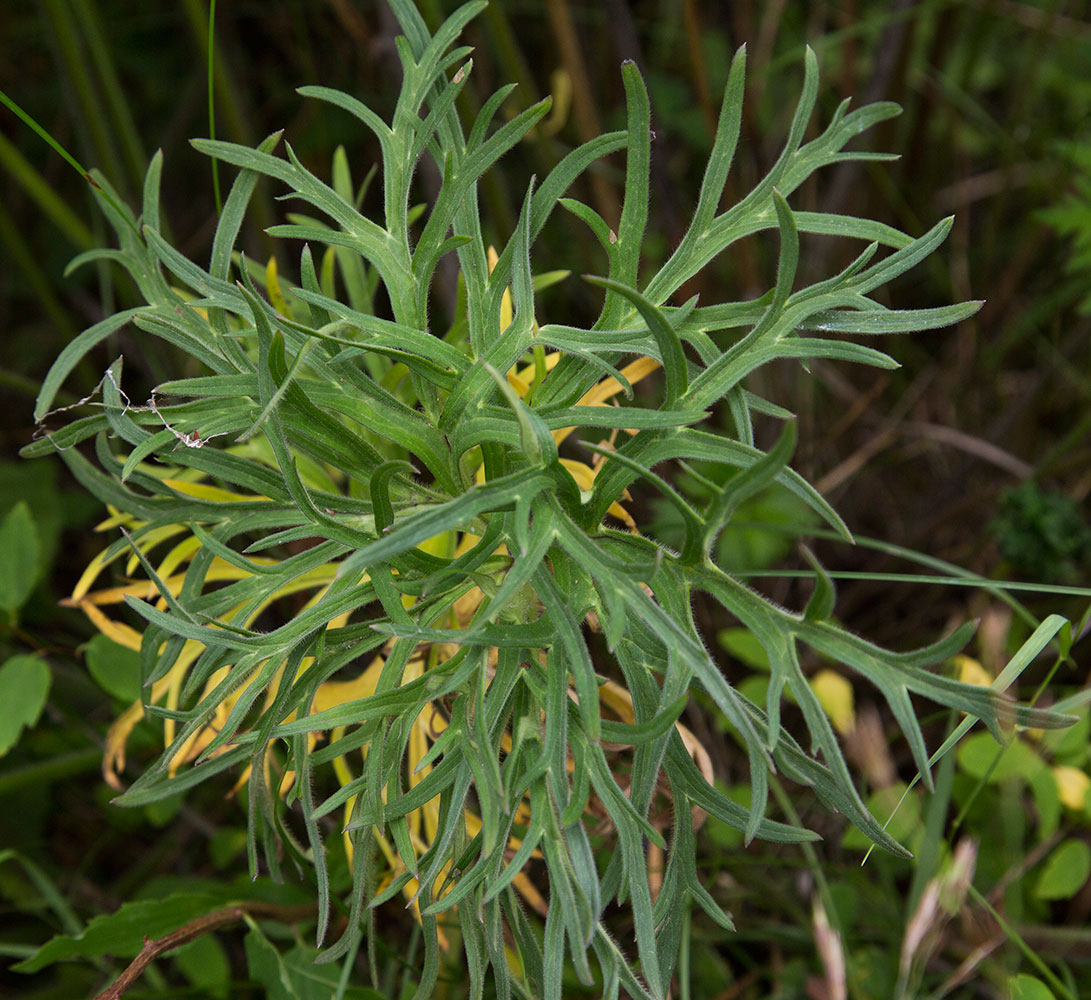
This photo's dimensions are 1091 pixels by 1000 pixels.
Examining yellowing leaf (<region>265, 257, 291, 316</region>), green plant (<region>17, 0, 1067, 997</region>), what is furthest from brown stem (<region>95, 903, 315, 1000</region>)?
yellowing leaf (<region>265, 257, 291, 316</region>)

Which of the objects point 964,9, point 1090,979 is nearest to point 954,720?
point 1090,979

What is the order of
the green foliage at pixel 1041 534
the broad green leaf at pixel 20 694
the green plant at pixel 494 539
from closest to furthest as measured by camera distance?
the green plant at pixel 494 539, the broad green leaf at pixel 20 694, the green foliage at pixel 1041 534

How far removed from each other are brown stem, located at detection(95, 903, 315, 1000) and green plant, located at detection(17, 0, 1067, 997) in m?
0.18

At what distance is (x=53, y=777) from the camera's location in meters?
1.50

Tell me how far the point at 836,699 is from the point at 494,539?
82cm

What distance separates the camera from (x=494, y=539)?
0.88 meters

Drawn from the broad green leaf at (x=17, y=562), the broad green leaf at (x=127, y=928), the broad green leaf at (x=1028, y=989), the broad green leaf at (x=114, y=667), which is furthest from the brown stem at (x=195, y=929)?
the broad green leaf at (x=1028, y=989)

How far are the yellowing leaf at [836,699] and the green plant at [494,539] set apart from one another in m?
0.44

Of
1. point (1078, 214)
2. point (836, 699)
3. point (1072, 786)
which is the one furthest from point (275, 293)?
point (1078, 214)

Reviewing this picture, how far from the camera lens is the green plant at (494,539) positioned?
32.1 inches

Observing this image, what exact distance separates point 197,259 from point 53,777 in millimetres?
1378

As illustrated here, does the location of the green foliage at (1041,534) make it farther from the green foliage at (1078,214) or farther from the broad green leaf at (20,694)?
the broad green leaf at (20,694)

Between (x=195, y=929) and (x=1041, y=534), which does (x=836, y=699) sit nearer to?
(x=1041, y=534)

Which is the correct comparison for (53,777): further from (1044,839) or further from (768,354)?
(1044,839)
